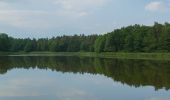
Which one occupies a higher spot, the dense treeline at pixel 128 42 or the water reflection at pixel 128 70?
the dense treeline at pixel 128 42

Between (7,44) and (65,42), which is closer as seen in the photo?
(7,44)

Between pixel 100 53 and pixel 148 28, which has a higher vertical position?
pixel 148 28

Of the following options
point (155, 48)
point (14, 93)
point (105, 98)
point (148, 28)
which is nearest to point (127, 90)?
point (105, 98)

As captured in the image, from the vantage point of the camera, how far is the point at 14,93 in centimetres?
2203

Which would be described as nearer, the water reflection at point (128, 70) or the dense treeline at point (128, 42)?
the water reflection at point (128, 70)

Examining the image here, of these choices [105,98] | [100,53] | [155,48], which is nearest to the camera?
[105,98]

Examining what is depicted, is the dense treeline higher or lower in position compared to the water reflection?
higher

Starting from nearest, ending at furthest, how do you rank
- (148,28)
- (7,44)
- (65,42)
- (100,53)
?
1. (148,28)
2. (100,53)
3. (7,44)
4. (65,42)

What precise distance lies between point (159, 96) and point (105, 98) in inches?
117

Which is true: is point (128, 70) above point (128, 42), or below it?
below

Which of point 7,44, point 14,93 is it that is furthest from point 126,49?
point 14,93

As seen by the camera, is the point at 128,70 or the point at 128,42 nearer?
the point at 128,70

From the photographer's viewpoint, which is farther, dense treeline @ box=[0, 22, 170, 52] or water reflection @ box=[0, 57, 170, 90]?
dense treeline @ box=[0, 22, 170, 52]

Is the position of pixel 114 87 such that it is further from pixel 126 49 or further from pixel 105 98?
pixel 126 49
